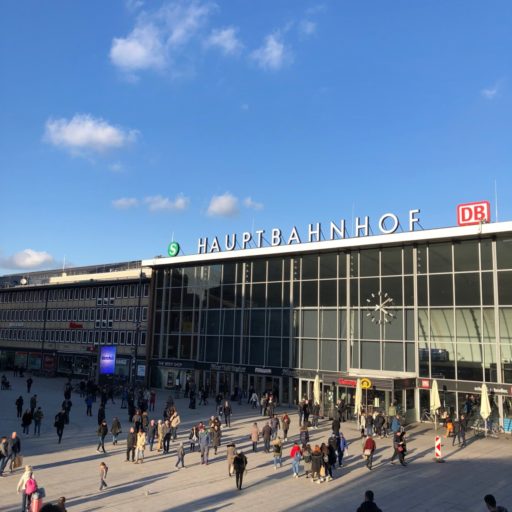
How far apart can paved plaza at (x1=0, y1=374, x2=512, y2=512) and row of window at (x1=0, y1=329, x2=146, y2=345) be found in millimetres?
33722

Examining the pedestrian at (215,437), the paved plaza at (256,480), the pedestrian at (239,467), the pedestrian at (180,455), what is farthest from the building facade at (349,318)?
the pedestrian at (239,467)

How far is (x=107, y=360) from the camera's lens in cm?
5972

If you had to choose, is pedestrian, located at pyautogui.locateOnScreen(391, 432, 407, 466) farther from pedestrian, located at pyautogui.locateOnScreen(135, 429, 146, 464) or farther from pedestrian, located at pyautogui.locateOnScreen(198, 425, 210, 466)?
pedestrian, located at pyautogui.locateOnScreen(135, 429, 146, 464)

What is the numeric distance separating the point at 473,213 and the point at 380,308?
34.3ft

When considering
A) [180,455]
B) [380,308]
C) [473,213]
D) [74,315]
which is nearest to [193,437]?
[180,455]

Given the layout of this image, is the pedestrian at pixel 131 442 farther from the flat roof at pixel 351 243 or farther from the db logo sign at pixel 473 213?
the db logo sign at pixel 473 213

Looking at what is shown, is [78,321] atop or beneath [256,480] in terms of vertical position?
atop

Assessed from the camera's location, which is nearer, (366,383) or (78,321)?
(366,383)

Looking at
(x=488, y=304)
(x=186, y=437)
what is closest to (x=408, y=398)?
(x=488, y=304)

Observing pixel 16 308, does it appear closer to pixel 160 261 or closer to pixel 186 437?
pixel 160 261

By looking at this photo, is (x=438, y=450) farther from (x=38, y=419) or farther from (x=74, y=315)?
(x=74, y=315)

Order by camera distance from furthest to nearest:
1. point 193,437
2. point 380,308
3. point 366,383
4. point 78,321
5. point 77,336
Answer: point 78,321 < point 77,336 < point 380,308 < point 366,383 < point 193,437

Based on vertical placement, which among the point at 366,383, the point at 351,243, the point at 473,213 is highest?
the point at 473,213

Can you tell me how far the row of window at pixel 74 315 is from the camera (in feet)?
215
